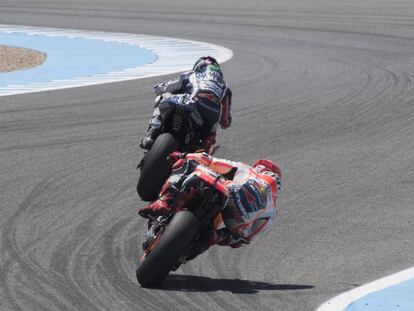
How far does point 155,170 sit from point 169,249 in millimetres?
2884

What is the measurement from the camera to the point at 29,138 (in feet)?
40.3

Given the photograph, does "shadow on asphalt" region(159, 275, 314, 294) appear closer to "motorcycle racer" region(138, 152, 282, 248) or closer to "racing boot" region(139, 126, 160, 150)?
"motorcycle racer" region(138, 152, 282, 248)

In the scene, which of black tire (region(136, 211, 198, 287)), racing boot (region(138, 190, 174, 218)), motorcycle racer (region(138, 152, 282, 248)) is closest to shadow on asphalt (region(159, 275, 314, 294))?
black tire (region(136, 211, 198, 287))

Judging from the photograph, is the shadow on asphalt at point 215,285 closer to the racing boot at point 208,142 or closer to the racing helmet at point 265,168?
the racing helmet at point 265,168

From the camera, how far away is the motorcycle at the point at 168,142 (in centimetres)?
955

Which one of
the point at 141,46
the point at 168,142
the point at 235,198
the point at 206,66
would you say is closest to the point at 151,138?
the point at 168,142

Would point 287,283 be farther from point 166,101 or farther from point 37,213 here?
point 166,101

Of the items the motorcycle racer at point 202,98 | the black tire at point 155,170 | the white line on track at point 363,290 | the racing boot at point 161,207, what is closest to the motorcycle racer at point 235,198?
the racing boot at point 161,207

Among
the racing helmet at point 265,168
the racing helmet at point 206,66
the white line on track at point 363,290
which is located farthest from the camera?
the racing helmet at point 206,66

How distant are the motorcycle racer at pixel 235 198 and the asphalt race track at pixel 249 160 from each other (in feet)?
0.92

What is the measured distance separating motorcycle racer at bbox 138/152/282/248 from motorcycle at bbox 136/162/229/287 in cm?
7

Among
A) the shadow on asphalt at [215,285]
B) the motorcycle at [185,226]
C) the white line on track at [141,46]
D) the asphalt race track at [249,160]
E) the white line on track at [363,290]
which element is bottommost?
the white line on track at [141,46]

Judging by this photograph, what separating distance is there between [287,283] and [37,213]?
2695mm

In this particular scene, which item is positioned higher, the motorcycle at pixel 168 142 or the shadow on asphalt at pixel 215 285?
the shadow on asphalt at pixel 215 285
